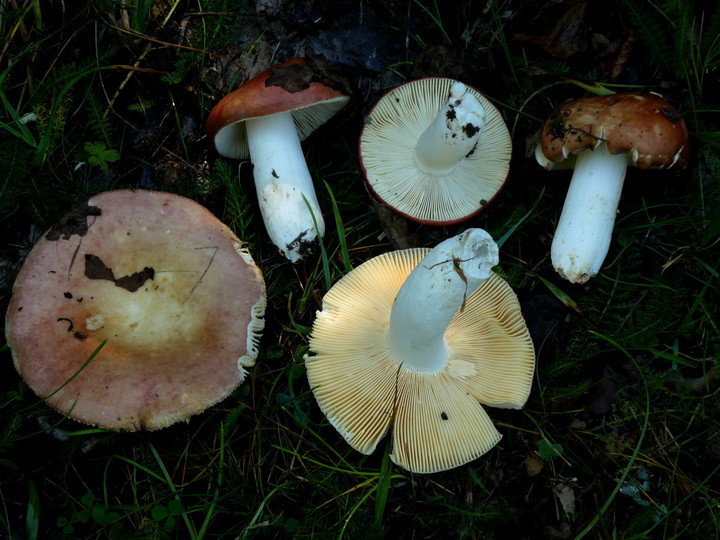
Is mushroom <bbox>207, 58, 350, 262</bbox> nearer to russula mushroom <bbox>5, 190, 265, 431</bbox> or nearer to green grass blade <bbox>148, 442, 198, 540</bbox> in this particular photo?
russula mushroom <bbox>5, 190, 265, 431</bbox>

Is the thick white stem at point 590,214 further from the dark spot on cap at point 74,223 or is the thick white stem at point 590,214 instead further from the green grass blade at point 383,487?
the dark spot on cap at point 74,223

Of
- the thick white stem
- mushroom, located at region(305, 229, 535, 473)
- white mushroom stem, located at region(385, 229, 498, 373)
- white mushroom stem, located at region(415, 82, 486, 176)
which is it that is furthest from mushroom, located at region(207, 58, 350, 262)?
the thick white stem

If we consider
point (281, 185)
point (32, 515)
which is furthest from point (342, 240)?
point (32, 515)

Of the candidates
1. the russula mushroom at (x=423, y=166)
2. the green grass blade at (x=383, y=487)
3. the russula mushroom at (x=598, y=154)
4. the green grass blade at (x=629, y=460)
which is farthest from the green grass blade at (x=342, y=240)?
the green grass blade at (x=629, y=460)

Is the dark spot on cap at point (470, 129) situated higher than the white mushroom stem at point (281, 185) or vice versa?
the dark spot on cap at point (470, 129)

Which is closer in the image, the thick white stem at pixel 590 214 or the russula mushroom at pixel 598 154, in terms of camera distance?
the russula mushroom at pixel 598 154
